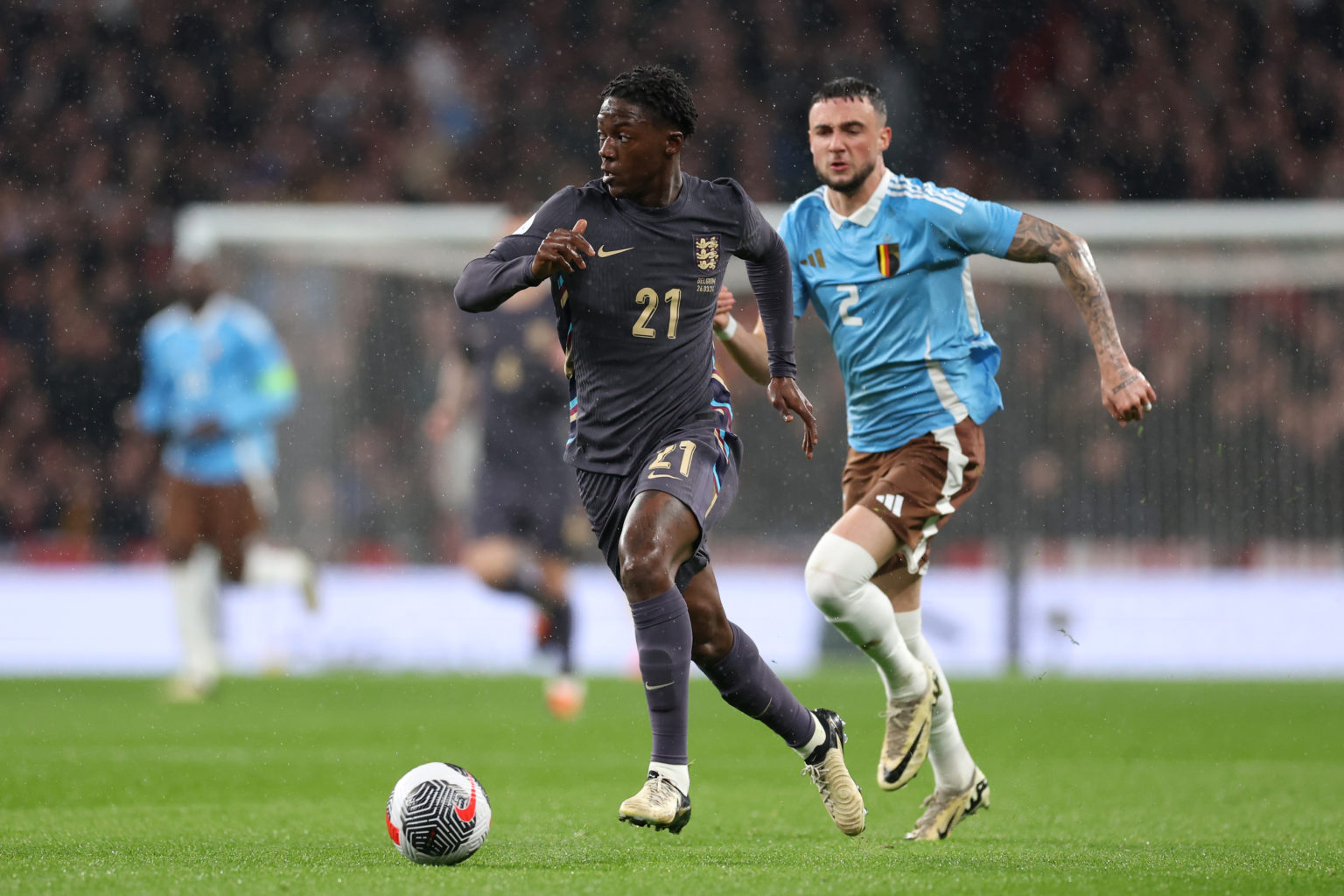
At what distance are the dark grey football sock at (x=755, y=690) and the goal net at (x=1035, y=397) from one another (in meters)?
7.25

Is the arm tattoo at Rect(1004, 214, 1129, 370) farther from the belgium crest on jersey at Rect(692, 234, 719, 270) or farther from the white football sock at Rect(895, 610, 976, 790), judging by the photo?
the white football sock at Rect(895, 610, 976, 790)

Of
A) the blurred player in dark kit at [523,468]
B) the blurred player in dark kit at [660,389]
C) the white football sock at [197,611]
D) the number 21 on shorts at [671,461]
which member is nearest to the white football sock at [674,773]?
the blurred player in dark kit at [660,389]

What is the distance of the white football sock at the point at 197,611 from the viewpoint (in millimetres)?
10117

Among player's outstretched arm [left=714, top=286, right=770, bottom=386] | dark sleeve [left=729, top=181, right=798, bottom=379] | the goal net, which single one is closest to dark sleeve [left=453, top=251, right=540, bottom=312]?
dark sleeve [left=729, top=181, right=798, bottom=379]

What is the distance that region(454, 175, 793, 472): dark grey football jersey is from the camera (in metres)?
4.63

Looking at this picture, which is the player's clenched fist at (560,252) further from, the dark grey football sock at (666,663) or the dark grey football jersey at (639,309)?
the dark grey football sock at (666,663)

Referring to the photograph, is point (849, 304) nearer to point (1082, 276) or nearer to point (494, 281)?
point (1082, 276)

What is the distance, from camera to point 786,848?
15.2 feet

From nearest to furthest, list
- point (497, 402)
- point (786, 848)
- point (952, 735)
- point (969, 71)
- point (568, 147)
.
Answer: point (786, 848)
point (952, 735)
point (497, 402)
point (568, 147)
point (969, 71)

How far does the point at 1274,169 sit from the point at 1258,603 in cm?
545

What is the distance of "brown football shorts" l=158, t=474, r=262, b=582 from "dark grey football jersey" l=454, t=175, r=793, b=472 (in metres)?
6.01

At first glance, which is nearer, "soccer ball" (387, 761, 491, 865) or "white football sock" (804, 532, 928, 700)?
"soccer ball" (387, 761, 491, 865)

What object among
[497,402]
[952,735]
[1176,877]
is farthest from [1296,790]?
[497,402]

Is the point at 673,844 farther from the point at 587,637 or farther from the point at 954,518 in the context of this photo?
the point at 954,518
